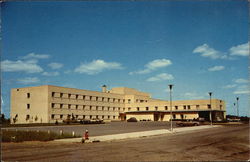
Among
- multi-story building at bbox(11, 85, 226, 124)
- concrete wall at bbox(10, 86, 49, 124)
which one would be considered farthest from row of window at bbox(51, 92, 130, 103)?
concrete wall at bbox(10, 86, 49, 124)

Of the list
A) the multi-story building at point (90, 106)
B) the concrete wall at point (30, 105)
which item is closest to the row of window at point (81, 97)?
the multi-story building at point (90, 106)

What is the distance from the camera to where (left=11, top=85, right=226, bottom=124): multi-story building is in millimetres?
65125

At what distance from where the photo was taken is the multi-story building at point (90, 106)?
6512 centimetres

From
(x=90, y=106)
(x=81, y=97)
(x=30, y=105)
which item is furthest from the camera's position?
(x=90, y=106)

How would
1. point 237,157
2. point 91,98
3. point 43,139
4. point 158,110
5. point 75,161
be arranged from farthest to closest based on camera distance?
point 158,110 < point 91,98 < point 43,139 < point 237,157 < point 75,161

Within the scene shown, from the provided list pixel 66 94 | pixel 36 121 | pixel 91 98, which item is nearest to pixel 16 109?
pixel 36 121

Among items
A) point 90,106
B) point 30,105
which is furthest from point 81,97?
point 30,105

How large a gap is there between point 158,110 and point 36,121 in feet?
133

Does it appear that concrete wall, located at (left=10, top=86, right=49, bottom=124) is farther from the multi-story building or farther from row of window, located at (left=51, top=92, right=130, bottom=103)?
row of window, located at (left=51, top=92, right=130, bottom=103)

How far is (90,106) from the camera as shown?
77812mm

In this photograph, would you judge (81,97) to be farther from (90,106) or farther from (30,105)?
(30,105)

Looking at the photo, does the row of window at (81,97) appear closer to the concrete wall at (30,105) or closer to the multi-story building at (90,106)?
the multi-story building at (90,106)

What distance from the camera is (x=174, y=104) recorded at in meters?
83.2

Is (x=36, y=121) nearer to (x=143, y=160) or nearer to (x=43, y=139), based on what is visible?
(x=43, y=139)
